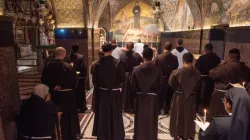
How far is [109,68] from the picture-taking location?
3.45 meters

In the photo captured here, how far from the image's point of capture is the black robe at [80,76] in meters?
4.84

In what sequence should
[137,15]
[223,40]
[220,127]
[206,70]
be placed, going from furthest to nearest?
1. [137,15]
2. [223,40]
3. [206,70]
4. [220,127]

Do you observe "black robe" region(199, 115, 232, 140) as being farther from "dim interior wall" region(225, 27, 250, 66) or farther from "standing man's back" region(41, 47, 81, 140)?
"dim interior wall" region(225, 27, 250, 66)

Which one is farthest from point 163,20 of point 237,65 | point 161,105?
point 237,65

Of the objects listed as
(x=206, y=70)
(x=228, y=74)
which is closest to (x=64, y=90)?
(x=228, y=74)

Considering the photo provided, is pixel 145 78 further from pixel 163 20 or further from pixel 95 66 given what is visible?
pixel 163 20

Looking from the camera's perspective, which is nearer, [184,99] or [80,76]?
[184,99]

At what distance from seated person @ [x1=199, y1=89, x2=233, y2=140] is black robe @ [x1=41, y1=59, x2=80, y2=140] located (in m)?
2.43

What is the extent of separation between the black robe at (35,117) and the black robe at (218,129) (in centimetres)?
192

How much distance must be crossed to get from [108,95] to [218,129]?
211cm

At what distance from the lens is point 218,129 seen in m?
1.84

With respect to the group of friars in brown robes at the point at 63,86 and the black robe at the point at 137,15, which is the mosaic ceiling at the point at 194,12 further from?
the black robe at the point at 137,15

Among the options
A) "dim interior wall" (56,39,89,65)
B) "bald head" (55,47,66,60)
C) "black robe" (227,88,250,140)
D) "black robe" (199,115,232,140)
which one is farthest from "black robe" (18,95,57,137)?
Answer: "dim interior wall" (56,39,89,65)

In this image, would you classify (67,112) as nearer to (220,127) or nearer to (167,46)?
(220,127)
